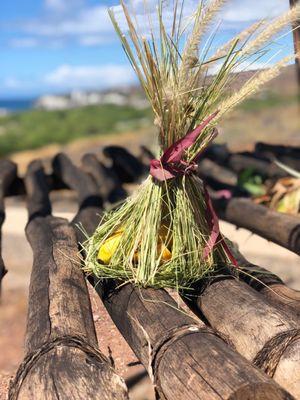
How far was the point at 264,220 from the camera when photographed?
3.23 meters

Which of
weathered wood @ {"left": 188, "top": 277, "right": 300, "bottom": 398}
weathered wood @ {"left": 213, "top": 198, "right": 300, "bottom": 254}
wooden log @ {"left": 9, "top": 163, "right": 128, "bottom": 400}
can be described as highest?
wooden log @ {"left": 9, "top": 163, "right": 128, "bottom": 400}

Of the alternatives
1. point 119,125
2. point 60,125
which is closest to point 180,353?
point 60,125

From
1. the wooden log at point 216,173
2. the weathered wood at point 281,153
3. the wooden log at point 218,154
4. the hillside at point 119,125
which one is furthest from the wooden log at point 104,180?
the hillside at point 119,125

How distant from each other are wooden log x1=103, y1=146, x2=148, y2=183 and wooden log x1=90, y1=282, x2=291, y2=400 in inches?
113

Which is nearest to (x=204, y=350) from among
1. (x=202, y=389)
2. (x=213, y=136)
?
(x=202, y=389)

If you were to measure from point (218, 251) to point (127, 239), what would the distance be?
305 mm

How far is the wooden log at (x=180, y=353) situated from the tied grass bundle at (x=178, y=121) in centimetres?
12

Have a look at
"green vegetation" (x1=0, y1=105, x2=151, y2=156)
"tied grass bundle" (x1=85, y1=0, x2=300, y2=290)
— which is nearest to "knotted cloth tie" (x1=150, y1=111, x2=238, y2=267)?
"tied grass bundle" (x1=85, y1=0, x2=300, y2=290)

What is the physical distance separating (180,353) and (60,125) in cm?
3469

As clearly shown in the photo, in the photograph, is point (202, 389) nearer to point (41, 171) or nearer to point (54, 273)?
point (54, 273)

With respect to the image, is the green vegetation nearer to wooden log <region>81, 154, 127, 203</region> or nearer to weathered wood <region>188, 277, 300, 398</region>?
wooden log <region>81, 154, 127, 203</region>

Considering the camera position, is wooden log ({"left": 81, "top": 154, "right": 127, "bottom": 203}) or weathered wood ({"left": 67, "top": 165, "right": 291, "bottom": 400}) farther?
wooden log ({"left": 81, "top": 154, "right": 127, "bottom": 203})

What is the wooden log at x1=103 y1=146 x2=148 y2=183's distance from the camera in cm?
483

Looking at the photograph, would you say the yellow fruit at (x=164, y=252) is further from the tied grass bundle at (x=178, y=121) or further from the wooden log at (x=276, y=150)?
the wooden log at (x=276, y=150)
